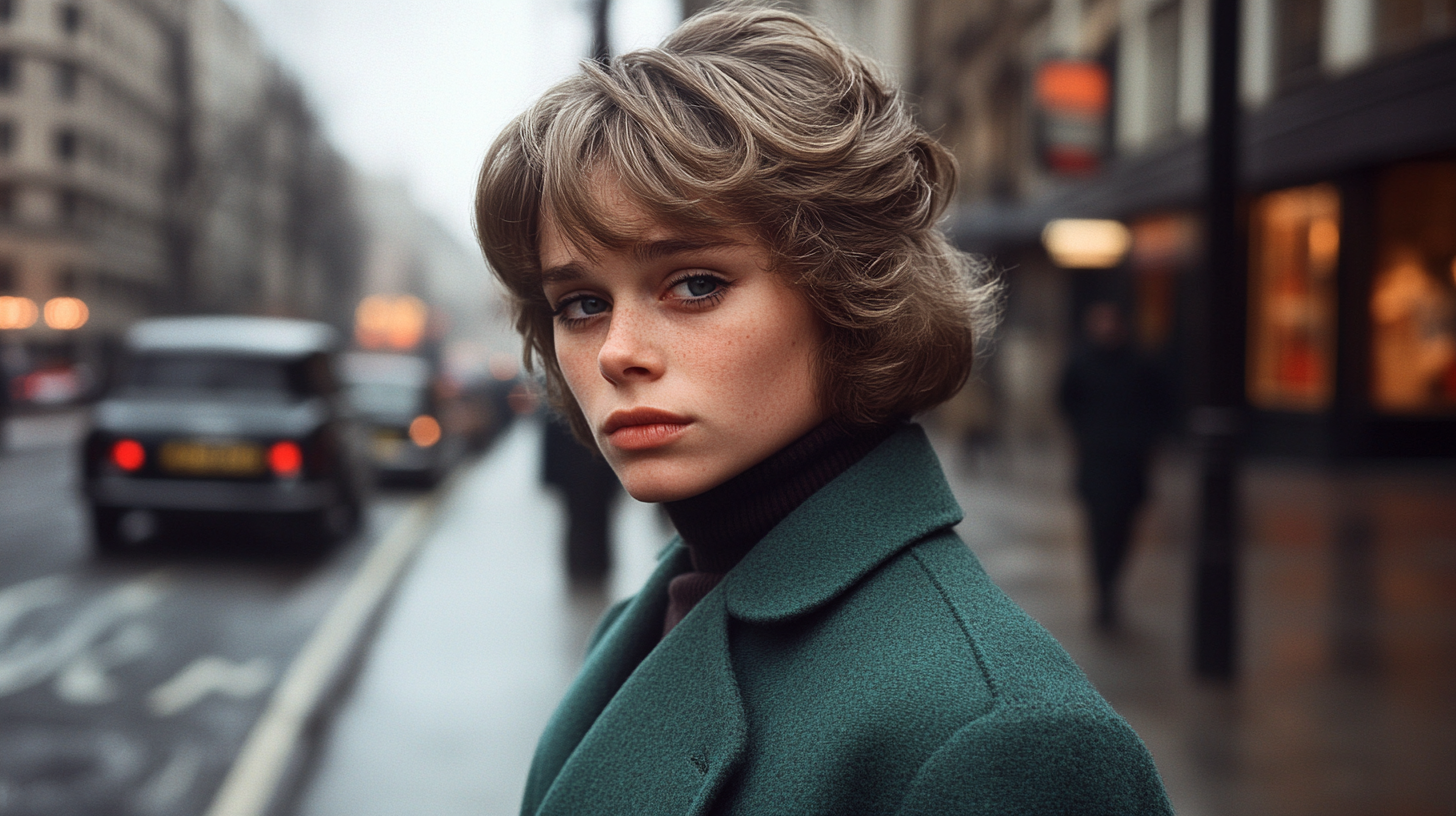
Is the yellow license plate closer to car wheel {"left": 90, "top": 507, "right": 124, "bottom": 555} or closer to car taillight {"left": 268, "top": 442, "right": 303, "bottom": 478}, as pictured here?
car taillight {"left": 268, "top": 442, "right": 303, "bottom": 478}

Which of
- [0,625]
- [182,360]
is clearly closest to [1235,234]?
[0,625]

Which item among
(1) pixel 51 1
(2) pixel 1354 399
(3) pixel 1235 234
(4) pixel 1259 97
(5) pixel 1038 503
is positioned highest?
(4) pixel 1259 97

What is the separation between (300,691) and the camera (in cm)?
548

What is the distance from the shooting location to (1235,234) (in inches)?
219

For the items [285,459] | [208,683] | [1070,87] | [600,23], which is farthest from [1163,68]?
[208,683]

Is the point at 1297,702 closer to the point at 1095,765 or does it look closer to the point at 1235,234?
the point at 1235,234

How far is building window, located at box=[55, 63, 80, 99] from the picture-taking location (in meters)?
7.21

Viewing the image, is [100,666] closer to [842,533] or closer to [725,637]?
[725,637]

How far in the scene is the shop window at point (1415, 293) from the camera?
1384cm

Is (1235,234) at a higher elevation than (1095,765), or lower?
higher

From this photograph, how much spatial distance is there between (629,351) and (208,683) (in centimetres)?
545

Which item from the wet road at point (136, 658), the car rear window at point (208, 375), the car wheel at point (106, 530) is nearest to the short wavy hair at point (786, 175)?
the wet road at point (136, 658)

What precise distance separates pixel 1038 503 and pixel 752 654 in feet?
41.7

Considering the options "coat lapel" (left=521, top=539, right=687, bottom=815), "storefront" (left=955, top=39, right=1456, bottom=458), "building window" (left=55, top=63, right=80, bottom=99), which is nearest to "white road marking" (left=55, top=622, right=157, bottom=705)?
"building window" (left=55, top=63, right=80, bottom=99)
